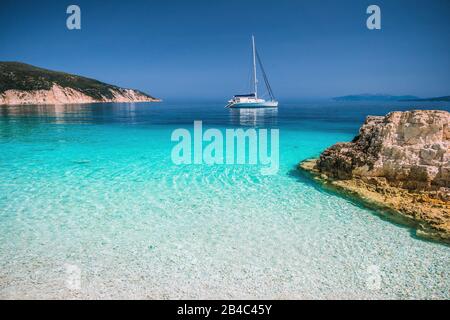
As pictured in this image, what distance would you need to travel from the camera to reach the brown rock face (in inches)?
319

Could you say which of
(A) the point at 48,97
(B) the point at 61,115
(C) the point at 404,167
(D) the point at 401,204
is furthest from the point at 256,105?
(A) the point at 48,97

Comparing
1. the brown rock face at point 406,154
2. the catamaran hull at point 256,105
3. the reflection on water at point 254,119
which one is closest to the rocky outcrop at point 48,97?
the catamaran hull at point 256,105

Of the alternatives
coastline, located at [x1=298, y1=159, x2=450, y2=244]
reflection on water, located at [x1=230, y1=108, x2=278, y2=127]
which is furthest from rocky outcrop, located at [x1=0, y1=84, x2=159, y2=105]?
coastline, located at [x1=298, y1=159, x2=450, y2=244]

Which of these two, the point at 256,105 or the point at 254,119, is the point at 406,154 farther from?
the point at 256,105

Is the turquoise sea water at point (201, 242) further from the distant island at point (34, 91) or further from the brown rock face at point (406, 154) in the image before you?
the distant island at point (34, 91)

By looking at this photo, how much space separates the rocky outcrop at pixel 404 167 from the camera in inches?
287

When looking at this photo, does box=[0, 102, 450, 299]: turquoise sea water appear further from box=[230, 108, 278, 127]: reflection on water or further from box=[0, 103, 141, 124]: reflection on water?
box=[0, 103, 141, 124]: reflection on water

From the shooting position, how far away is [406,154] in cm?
867

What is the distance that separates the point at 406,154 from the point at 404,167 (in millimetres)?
495

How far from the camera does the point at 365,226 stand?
21.2 feet

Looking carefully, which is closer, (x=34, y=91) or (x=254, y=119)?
(x=254, y=119)

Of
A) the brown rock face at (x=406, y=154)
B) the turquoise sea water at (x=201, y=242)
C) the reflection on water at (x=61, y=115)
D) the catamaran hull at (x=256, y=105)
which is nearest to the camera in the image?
the turquoise sea water at (x=201, y=242)
